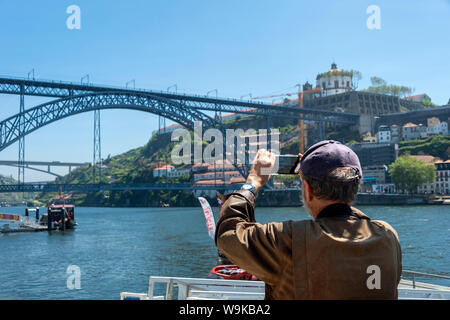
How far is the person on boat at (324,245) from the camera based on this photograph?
146cm

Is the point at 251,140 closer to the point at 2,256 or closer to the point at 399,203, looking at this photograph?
the point at 399,203

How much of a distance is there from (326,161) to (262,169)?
0.95ft

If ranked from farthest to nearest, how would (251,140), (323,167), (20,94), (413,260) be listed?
(251,140) < (20,94) < (413,260) < (323,167)

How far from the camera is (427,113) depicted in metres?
82.7

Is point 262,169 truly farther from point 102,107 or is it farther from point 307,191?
point 102,107

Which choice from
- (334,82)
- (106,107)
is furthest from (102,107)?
(334,82)

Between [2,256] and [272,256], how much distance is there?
82.9 feet

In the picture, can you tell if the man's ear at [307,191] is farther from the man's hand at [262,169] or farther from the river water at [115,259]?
the river water at [115,259]

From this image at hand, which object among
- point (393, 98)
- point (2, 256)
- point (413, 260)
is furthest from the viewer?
point (393, 98)

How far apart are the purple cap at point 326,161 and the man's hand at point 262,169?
19 centimetres

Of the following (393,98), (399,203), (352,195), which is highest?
(393,98)

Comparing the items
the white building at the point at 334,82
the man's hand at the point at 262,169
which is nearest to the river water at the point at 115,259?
the man's hand at the point at 262,169

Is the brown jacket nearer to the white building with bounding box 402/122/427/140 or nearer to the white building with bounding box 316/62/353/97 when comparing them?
the white building with bounding box 402/122/427/140
